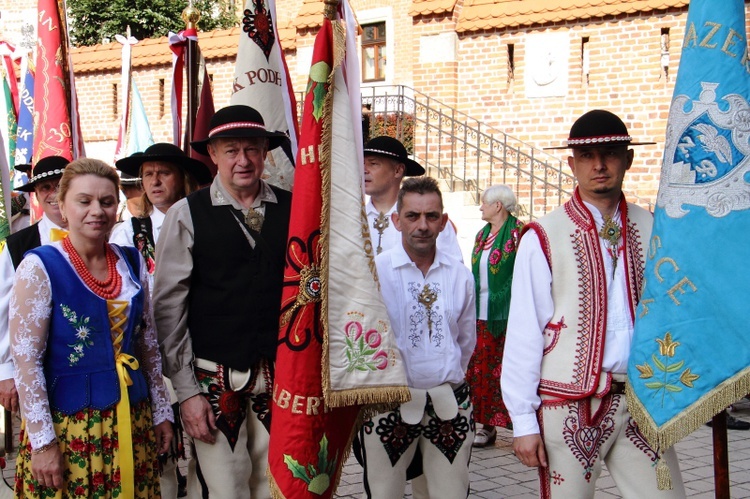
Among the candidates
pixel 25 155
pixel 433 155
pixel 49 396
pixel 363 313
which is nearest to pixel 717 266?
pixel 363 313

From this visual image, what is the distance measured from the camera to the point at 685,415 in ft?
10.7

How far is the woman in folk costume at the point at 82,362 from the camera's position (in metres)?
3.46

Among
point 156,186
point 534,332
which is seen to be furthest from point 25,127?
point 534,332

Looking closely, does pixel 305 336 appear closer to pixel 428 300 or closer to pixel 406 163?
pixel 428 300

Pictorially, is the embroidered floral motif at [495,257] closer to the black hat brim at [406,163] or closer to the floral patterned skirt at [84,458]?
the black hat brim at [406,163]

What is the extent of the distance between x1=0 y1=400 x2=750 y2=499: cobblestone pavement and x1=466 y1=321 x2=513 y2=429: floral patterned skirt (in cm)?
28

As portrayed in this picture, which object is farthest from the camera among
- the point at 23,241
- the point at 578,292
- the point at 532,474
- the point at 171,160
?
the point at 532,474

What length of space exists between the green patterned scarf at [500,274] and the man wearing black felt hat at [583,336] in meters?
3.61

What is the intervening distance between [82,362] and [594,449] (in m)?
2.06

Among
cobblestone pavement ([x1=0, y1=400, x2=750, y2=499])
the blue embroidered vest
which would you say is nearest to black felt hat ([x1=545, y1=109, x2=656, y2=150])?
the blue embroidered vest

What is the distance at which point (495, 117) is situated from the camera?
16141mm

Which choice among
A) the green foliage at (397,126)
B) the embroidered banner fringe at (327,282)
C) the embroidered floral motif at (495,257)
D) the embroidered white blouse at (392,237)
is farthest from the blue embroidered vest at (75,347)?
the green foliage at (397,126)

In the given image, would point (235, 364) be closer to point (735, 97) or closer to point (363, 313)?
point (363, 313)

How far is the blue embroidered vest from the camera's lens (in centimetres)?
356
